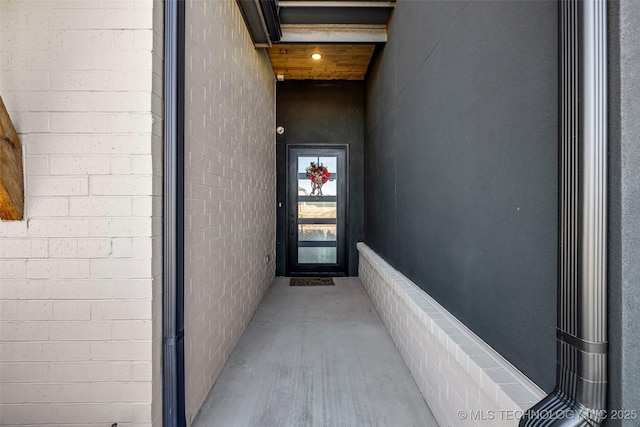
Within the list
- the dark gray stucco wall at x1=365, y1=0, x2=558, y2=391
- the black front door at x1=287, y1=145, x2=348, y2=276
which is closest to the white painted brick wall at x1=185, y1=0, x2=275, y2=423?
the dark gray stucco wall at x1=365, y1=0, x2=558, y2=391

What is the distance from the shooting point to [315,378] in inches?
86.6

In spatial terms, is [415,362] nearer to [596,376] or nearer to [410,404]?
[410,404]

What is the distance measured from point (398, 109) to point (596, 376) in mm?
2542

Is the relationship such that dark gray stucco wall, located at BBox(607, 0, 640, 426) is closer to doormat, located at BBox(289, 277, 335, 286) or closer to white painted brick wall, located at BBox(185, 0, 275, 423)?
white painted brick wall, located at BBox(185, 0, 275, 423)

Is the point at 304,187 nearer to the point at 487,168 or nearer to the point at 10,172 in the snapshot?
the point at 487,168

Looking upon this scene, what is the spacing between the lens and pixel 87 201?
140 centimetres

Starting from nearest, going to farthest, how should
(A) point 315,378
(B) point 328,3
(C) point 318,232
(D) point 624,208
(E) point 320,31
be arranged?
(D) point 624,208, (A) point 315,378, (B) point 328,3, (E) point 320,31, (C) point 318,232


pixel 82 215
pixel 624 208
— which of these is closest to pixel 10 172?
pixel 82 215

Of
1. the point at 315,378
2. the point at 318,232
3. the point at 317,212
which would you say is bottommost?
the point at 315,378

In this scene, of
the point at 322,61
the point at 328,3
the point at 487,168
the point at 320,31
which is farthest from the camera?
the point at 322,61

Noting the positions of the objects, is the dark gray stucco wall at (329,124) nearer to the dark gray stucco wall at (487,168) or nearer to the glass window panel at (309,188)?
the glass window panel at (309,188)

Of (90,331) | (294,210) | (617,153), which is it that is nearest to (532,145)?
(617,153)

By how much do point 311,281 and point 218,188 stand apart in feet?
10.0

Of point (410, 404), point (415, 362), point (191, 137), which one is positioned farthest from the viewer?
point (415, 362)
